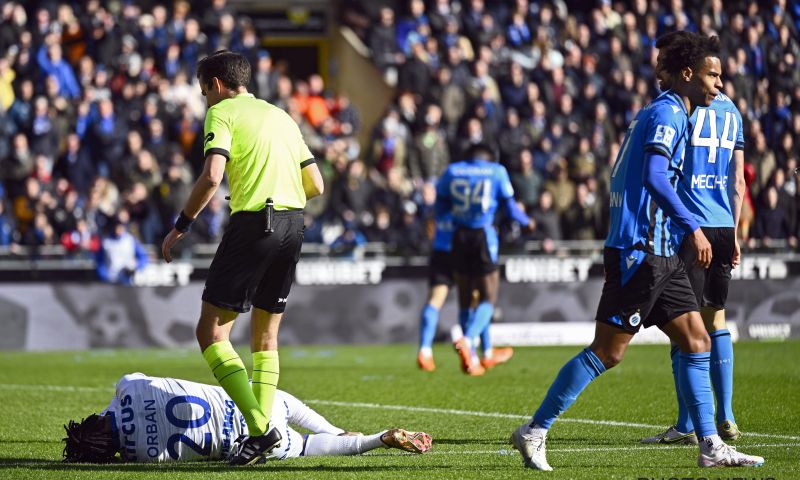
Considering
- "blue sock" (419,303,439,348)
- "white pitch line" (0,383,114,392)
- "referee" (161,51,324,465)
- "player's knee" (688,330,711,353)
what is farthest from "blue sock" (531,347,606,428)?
"blue sock" (419,303,439,348)

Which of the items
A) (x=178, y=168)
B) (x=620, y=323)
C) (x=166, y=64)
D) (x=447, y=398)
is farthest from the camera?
(x=166, y=64)

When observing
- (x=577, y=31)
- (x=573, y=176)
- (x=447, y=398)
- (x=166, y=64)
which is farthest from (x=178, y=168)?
(x=447, y=398)

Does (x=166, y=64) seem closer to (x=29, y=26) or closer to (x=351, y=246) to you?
(x=29, y=26)

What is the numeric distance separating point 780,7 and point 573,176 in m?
7.43

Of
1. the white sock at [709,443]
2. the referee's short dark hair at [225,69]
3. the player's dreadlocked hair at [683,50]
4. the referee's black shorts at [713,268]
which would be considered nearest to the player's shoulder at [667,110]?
the player's dreadlocked hair at [683,50]

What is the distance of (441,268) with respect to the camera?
14.9 metres

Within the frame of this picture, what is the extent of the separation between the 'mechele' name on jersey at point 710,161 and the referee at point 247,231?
220cm

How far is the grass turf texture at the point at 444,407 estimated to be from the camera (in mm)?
7121

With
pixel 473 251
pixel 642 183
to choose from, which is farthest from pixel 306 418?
pixel 473 251

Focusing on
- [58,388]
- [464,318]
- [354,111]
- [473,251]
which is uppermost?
[354,111]

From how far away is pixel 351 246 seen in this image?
19.9m

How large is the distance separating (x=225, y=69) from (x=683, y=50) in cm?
242

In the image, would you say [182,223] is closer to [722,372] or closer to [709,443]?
[709,443]

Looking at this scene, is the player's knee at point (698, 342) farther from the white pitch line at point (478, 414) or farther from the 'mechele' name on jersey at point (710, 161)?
the white pitch line at point (478, 414)
